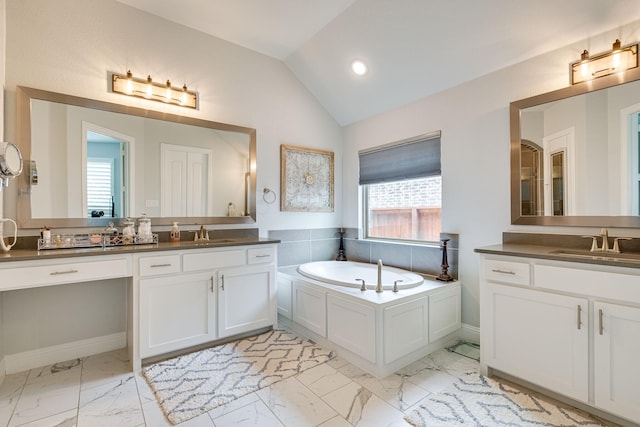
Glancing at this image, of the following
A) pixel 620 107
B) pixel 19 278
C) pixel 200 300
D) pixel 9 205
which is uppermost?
pixel 620 107

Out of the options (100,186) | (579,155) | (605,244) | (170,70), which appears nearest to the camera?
(605,244)

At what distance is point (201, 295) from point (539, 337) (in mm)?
2384

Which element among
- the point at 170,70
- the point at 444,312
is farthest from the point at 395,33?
the point at 444,312

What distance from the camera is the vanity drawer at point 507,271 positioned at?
6.21 ft

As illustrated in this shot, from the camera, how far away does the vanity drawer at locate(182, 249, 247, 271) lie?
240cm

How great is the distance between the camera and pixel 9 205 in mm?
2146

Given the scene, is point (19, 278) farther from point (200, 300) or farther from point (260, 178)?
point (260, 178)

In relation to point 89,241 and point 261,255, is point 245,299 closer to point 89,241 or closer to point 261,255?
point 261,255

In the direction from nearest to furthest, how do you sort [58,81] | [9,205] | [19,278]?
[19,278], [9,205], [58,81]

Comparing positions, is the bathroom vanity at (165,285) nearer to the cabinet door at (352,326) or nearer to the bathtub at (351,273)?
the bathtub at (351,273)

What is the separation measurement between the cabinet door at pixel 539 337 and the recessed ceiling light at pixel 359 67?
91.6 inches

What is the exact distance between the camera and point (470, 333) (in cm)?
268

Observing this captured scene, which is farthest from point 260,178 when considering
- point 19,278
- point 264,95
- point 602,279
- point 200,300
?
point 602,279

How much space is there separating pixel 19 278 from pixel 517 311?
120 inches
